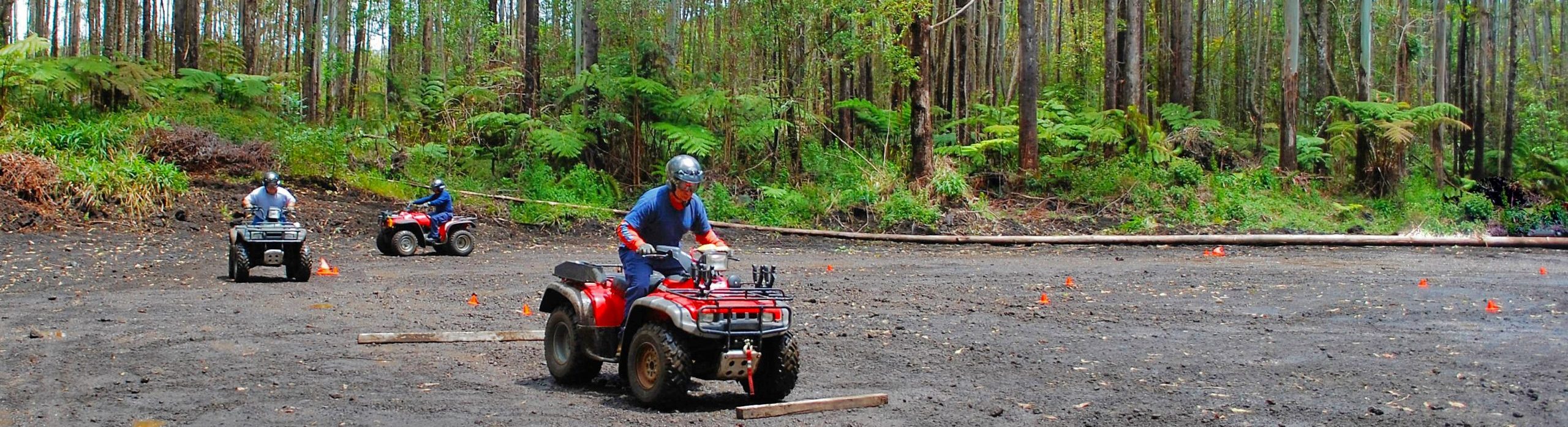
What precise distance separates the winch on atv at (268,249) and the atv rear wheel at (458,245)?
12.6 feet

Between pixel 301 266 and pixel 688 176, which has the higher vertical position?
pixel 688 176

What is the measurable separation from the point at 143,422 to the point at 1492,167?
34.6m

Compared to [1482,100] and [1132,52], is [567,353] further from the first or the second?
[1482,100]

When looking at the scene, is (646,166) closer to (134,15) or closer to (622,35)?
(622,35)

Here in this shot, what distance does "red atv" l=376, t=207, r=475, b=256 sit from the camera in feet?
54.2

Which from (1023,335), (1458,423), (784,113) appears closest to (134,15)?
(784,113)

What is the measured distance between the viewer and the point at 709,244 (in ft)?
20.8

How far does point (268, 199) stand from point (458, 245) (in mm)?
3787

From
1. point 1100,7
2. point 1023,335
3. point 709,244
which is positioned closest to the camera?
point 709,244

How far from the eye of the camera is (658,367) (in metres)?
5.86

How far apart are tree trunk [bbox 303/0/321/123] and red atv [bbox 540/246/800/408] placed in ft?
74.8

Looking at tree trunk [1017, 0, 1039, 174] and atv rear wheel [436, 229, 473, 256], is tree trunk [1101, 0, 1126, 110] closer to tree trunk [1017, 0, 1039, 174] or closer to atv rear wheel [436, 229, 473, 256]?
tree trunk [1017, 0, 1039, 174]

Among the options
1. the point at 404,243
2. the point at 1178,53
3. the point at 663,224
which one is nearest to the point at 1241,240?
the point at 404,243

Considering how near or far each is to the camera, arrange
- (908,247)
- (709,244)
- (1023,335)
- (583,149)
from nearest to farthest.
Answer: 1. (709,244)
2. (1023,335)
3. (908,247)
4. (583,149)
